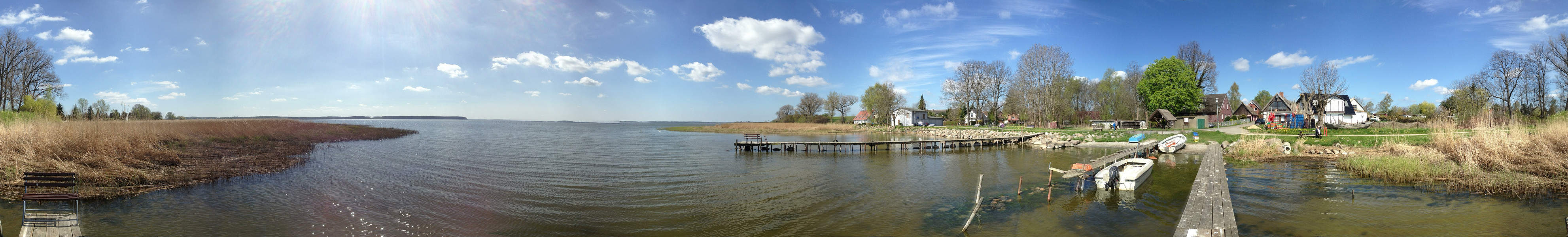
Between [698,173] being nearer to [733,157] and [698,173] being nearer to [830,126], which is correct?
[733,157]

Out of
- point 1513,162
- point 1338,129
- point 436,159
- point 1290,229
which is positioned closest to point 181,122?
point 436,159

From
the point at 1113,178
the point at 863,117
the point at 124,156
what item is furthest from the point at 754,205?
the point at 863,117

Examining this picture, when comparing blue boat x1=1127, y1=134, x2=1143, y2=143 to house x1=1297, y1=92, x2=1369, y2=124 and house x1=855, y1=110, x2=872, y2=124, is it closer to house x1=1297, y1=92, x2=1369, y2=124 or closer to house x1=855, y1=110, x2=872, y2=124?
house x1=1297, y1=92, x2=1369, y2=124

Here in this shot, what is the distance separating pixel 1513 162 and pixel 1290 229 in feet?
26.6

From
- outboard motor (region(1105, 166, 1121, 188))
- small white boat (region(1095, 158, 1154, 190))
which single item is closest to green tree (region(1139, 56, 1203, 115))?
small white boat (region(1095, 158, 1154, 190))

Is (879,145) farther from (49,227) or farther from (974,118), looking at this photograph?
(974,118)

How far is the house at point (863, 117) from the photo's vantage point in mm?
78562

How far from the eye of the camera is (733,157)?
25.0m

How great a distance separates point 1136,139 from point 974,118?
4218 centimetres

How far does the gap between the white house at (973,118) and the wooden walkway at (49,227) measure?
205 ft

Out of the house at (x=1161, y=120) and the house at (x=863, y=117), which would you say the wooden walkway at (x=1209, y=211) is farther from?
the house at (x=863, y=117)

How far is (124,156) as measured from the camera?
13.8 metres

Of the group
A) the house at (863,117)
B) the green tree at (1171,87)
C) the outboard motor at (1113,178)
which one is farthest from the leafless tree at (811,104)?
the outboard motor at (1113,178)

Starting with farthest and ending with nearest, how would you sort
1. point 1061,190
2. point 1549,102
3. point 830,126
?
point 830,126 → point 1549,102 → point 1061,190
